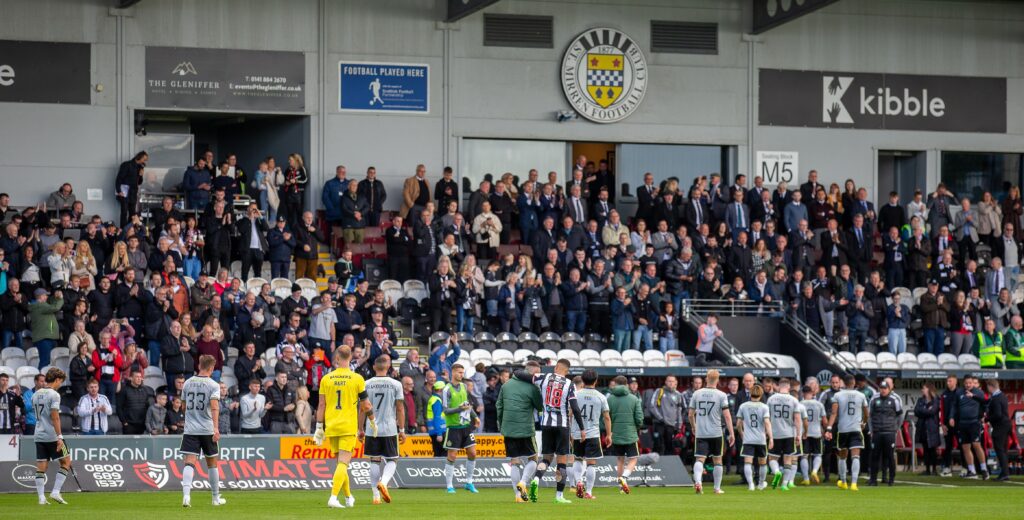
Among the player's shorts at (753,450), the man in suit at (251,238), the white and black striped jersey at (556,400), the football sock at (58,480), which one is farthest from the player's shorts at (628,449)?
the man in suit at (251,238)

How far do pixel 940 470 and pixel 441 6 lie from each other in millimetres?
14646

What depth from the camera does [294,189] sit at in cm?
3161

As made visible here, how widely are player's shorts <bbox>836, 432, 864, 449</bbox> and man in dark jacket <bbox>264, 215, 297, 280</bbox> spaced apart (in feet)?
37.8

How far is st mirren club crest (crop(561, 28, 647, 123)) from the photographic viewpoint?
35688 mm

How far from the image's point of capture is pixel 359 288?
29141 millimetres

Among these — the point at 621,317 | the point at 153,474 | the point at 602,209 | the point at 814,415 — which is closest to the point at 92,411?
the point at 153,474

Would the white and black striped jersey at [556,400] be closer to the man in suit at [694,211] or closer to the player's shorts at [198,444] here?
the player's shorts at [198,444]

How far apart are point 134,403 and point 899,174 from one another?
845 inches

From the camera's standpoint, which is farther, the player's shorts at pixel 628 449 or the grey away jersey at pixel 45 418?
the player's shorts at pixel 628 449

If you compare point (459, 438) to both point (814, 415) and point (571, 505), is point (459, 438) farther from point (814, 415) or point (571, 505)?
point (814, 415)

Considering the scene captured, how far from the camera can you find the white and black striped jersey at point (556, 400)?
19.8 meters

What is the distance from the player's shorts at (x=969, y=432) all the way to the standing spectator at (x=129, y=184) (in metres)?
16.6

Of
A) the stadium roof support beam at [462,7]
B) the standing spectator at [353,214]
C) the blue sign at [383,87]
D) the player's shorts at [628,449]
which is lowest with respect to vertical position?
the player's shorts at [628,449]

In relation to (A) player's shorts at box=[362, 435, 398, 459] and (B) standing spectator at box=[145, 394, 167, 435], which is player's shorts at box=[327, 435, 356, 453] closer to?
(A) player's shorts at box=[362, 435, 398, 459]
